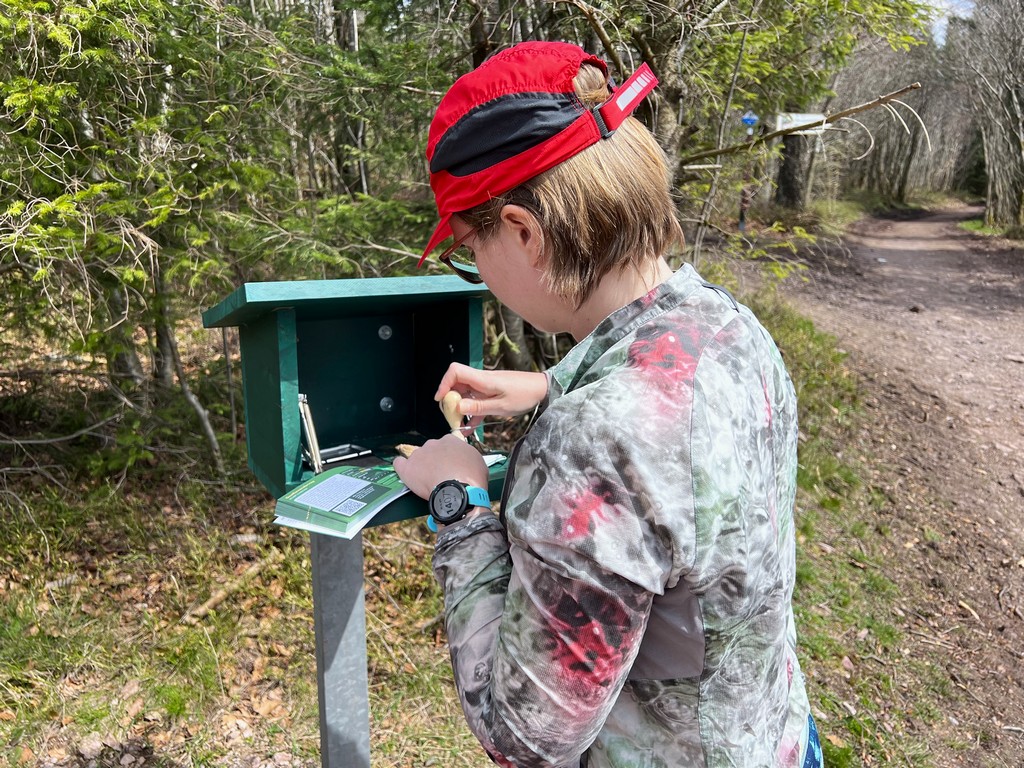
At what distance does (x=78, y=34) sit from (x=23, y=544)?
7.96 ft

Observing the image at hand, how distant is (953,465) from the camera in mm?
5598

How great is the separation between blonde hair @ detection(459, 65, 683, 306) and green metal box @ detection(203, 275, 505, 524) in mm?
616

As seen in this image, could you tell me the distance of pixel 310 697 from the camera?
10.1ft

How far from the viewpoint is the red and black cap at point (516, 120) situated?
97 cm

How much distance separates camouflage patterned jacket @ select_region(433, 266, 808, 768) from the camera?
0.84 meters

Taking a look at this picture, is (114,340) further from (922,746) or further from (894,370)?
(894,370)

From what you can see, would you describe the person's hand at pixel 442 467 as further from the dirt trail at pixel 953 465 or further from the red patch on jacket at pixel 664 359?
the dirt trail at pixel 953 465

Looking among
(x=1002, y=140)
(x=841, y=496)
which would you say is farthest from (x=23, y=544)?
(x=1002, y=140)

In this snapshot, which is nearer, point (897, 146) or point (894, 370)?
point (894, 370)

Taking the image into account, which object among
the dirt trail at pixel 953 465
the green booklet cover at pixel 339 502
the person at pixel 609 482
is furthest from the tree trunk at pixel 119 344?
the dirt trail at pixel 953 465

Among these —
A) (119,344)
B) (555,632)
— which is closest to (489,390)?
(555,632)

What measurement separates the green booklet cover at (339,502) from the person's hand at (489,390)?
0.21 meters

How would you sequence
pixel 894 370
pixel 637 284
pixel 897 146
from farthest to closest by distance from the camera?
pixel 897 146 < pixel 894 370 < pixel 637 284

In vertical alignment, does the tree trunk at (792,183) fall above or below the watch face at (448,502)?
above
